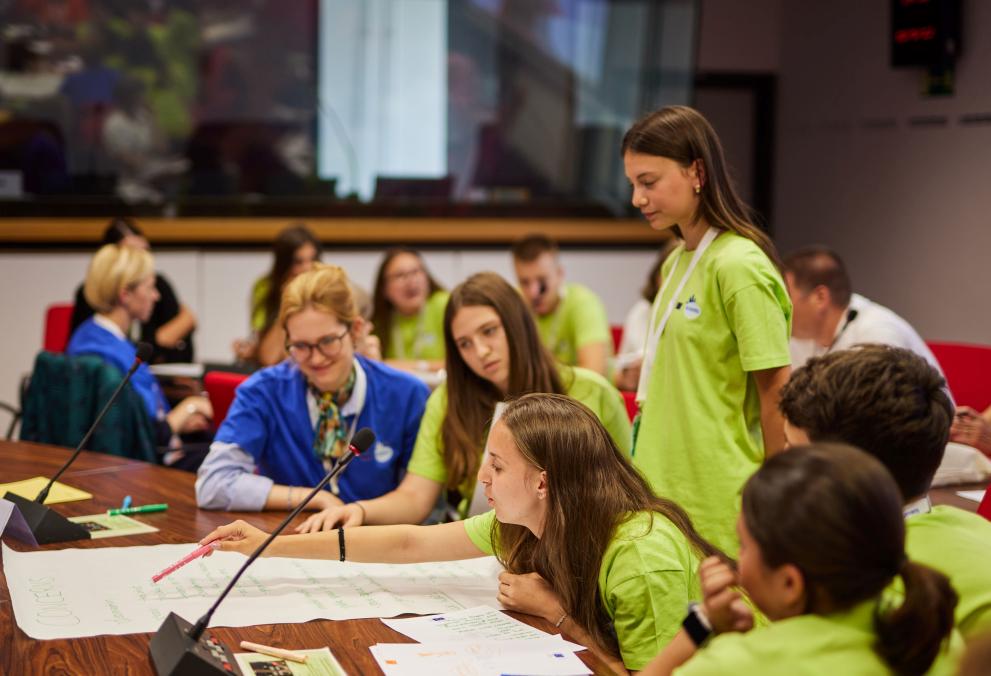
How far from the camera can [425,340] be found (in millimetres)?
5270

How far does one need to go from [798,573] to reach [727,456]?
1.27 m

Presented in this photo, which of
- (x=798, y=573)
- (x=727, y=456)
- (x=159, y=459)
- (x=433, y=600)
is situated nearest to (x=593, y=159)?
(x=159, y=459)

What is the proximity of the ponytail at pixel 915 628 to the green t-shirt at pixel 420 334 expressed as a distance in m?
3.98

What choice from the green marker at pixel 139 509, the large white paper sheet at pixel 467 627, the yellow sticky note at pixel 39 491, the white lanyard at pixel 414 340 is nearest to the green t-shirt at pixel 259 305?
the white lanyard at pixel 414 340

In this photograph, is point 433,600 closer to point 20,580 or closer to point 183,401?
point 20,580

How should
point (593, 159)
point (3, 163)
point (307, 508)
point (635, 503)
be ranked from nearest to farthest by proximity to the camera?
point (635, 503) < point (307, 508) < point (3, 163) < point (593, 159)

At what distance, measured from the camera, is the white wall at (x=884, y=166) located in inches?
243

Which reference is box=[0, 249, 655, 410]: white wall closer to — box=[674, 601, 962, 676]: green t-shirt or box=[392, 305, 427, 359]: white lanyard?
box=[392, 305, 427, 359]: white lanyard

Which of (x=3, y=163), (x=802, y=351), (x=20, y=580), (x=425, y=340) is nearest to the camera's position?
(x=20, y=580)

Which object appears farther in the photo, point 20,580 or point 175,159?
point 175,159

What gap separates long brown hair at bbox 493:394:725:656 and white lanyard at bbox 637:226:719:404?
749 mm

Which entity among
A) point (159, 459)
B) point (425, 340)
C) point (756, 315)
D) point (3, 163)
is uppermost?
point (3, 163)

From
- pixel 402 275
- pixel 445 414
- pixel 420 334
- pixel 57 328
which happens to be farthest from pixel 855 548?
pixel 57 328

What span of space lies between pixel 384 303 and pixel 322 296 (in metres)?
2.40
